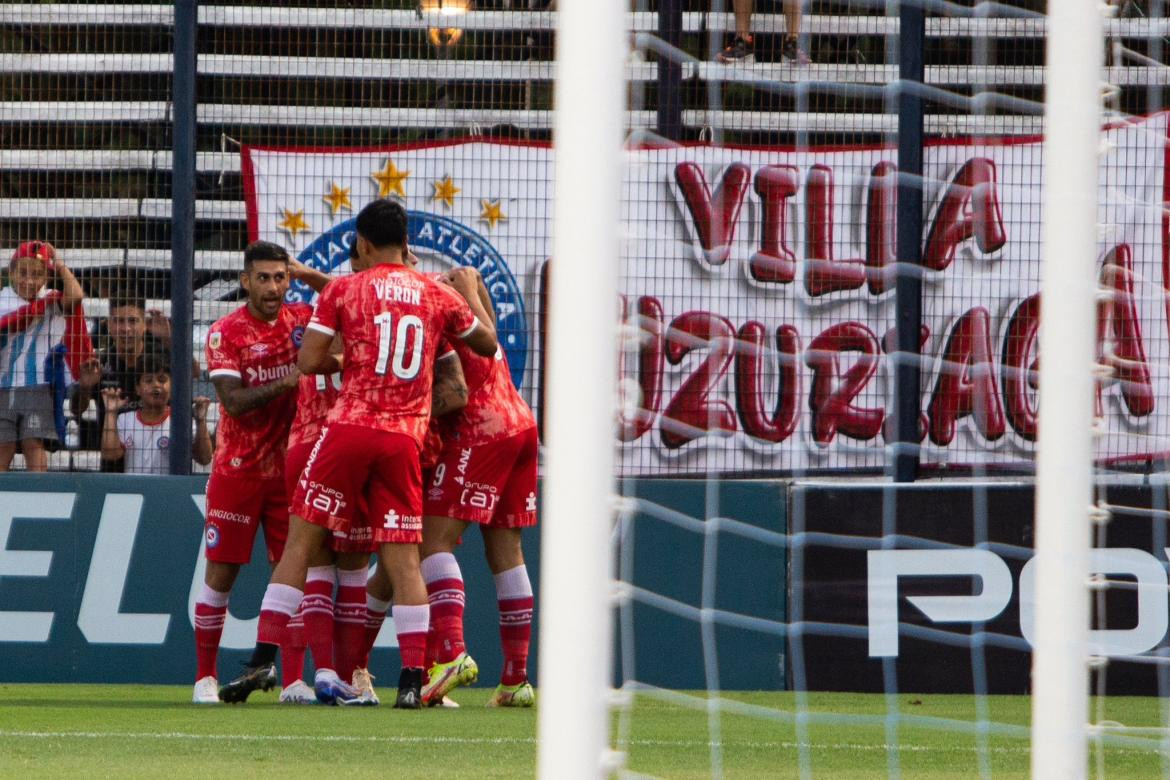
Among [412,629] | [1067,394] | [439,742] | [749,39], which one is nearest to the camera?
[1067,394]

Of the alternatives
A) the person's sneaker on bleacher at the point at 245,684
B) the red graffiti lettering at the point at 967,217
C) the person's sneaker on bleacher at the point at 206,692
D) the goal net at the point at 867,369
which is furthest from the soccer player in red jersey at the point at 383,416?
the red graffiti lettering at the point at 967,217

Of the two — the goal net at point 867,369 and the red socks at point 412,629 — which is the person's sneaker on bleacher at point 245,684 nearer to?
the red socks at point 412,629

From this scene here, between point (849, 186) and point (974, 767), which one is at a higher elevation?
point (849, 186)

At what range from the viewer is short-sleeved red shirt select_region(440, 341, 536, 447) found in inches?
280

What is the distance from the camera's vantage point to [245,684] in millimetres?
6957

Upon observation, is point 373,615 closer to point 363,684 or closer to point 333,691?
point 363,684

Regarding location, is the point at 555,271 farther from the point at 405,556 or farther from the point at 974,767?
the point at 405,556

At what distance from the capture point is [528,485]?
7227 mm

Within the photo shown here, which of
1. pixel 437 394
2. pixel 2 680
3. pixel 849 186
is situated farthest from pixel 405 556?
pixel 849 186

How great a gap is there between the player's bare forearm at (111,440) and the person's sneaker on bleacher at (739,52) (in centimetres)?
340

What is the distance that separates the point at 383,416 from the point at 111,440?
2780mm

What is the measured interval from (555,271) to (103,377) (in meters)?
6.56

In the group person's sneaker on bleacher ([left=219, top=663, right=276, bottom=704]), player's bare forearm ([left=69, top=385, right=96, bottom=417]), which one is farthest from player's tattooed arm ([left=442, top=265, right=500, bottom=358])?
player's bare forearm ([left=69, top=385, right=96, bottom=417])

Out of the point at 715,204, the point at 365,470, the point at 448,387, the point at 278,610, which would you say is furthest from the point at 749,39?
the point at 278,610
